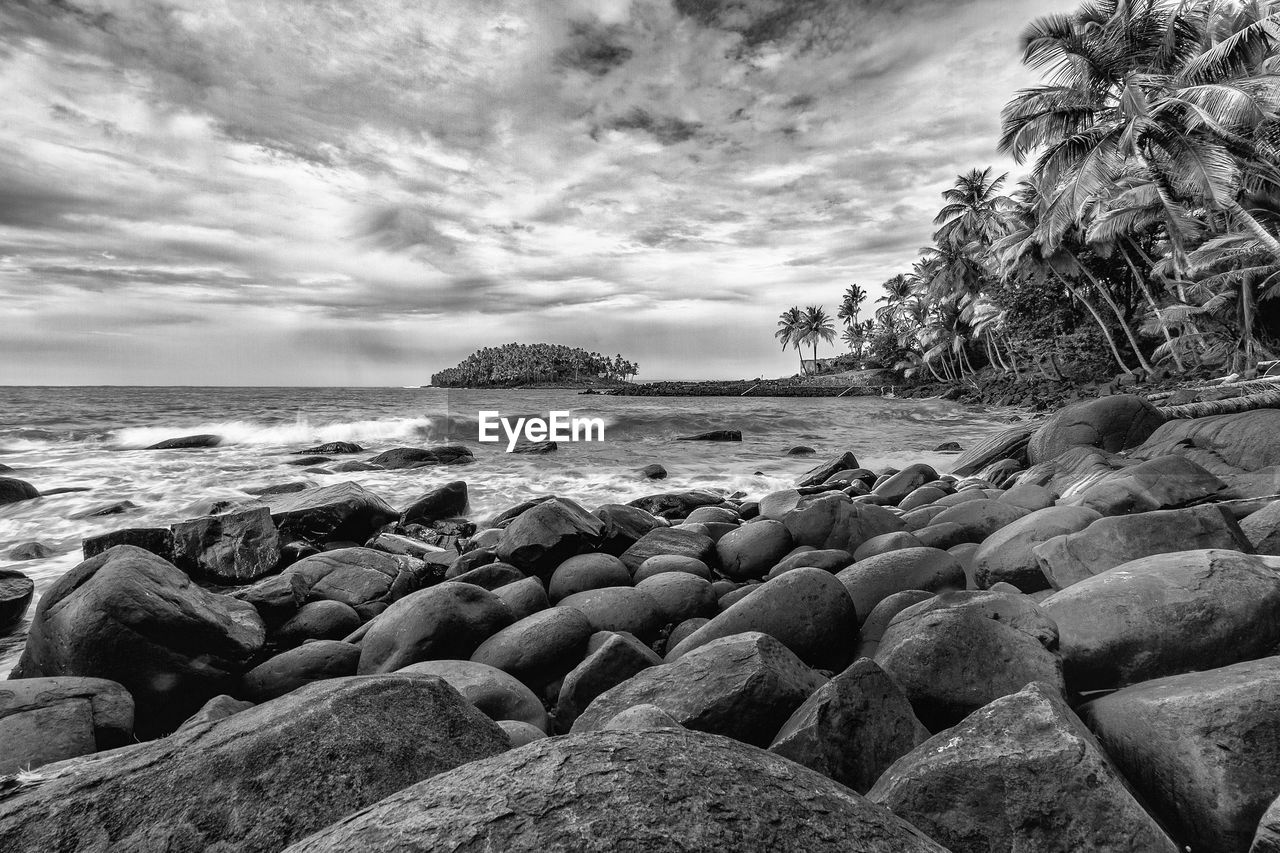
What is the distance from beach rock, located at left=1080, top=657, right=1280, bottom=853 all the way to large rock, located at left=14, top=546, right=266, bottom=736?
476cm

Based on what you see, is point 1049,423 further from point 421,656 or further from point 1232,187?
point 1232,187

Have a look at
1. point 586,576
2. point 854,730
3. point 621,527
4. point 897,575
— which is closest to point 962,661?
point 854,730

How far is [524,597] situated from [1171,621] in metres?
4.14

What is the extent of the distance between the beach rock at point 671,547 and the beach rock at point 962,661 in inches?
132

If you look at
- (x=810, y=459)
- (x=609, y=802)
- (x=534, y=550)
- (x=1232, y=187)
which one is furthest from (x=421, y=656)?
(x=1232, y=187)

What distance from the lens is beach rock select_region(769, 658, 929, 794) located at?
227cm

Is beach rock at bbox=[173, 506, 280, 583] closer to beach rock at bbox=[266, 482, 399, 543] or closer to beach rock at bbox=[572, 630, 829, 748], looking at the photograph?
beach rock at bbox=[266, 482, 399, 543]

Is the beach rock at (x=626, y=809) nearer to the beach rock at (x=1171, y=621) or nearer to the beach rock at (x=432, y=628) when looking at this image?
the beach rock at (x=1171, y=621)

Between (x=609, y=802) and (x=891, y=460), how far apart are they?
16.5m

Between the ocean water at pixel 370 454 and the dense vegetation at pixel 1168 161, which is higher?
the dense vegetation at pixel 1168 161

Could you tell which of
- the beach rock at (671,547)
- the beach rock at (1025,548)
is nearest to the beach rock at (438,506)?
the beach rock at (671,547)

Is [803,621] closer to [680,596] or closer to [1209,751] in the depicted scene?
[680,596]

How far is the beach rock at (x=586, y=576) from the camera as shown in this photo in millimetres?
5594

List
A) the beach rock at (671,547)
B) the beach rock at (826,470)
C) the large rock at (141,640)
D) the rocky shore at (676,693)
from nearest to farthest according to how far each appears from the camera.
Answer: the rocky shore at (676,693)
the large rock at (141,640)
the beach rock at (671,547)
the beach rock at (826,470)
